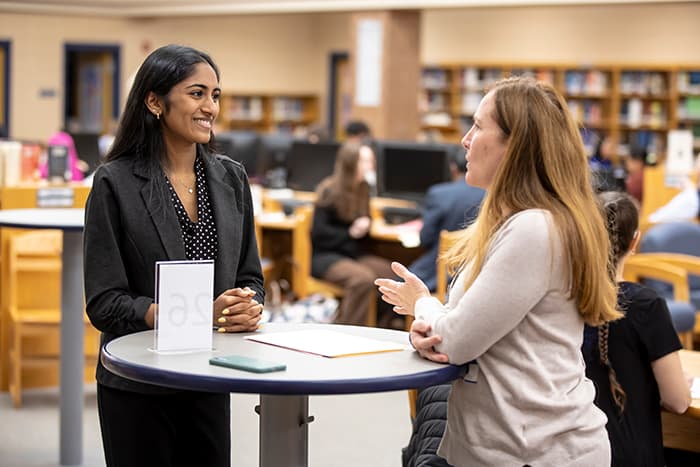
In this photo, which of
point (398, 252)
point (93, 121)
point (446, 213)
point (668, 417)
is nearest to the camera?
point (668, 417)

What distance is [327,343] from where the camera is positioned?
7.43 feet

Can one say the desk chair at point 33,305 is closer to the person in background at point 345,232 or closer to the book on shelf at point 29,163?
the book on shelf at point 29,163

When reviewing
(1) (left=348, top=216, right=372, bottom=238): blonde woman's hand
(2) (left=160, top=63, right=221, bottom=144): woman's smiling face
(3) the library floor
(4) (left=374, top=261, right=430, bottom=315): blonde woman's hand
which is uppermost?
(2) (left=160, top=63, right=221, bottom=144): woman's smiling face

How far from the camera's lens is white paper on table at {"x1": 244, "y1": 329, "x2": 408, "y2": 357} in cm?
218

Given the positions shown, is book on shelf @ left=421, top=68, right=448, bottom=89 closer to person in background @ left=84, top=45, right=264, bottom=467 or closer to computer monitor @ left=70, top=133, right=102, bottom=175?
computer monitor @ left=70, top=133, right=102, bottom=175

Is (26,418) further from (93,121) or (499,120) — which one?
(93,121)

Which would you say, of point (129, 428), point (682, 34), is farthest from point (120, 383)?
point (682, 34)

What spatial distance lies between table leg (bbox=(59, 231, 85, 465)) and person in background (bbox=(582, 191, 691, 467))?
2303 millimetres

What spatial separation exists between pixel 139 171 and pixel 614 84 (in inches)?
493

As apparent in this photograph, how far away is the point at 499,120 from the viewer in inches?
84.0

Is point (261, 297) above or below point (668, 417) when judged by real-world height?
above

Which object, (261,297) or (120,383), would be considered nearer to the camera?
(120,383)

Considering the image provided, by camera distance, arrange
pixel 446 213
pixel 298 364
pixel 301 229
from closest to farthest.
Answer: pixel 298 364, pixel 446 213, pixel 301 229

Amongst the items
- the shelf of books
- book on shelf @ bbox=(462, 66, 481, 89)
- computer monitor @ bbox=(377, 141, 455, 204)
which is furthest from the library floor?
book on shelf @ bbox=(462, 66, 481, 89)
